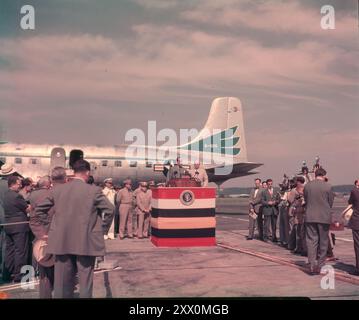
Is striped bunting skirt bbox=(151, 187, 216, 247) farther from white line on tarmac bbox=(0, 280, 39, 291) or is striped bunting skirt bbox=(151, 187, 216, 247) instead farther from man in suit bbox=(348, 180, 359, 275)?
white line on tarmac bbox=(0, 280, 39, 291)

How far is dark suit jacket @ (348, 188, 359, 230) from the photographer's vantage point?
305 inches

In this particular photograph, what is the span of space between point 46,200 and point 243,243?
7.77m

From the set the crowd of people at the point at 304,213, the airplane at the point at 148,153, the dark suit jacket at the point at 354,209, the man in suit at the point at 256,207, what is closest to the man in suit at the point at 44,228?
the crowd of people at the point at 304,213

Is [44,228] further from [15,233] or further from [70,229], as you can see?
[15,233]

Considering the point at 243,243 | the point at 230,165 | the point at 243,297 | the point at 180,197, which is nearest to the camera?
the point at 243,297

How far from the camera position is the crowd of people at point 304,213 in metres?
7.83

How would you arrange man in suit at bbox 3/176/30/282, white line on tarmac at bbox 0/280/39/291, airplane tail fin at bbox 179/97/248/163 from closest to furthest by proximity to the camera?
white line on tarmac at bbox 0/280/39/291, man in suit at bbox 3/176/30/282, airplane tail fin at bbox 179/97/248/163

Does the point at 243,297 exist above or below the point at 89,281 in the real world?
below

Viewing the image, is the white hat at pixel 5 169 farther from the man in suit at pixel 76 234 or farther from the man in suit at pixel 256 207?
the man in suit at pixel 256 207

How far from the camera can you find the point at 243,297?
19.6 feet

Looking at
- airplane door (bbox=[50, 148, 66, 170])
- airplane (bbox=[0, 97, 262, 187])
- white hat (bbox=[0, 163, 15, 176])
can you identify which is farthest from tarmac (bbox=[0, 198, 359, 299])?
airplane (bbox=[0, 97, 262, 187])

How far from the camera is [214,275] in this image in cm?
748
